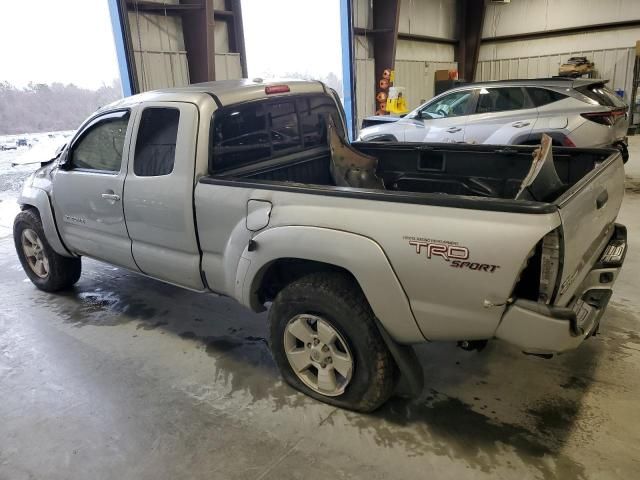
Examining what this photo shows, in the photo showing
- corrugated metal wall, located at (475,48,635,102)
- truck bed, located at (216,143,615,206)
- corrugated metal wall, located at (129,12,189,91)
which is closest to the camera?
truck bed, located at (216,143,615,206)

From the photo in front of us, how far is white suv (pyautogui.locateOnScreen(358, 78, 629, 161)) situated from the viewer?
6.92m


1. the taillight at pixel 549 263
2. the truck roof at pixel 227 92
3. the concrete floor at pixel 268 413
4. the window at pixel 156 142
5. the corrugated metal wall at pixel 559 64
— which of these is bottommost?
the concrete floor at pixel 268 413

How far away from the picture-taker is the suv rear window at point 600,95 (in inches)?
276

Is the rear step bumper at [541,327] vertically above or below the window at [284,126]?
below

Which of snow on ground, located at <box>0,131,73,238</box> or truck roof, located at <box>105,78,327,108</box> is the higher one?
truck roof, located at <box>105,78,327,108</box>

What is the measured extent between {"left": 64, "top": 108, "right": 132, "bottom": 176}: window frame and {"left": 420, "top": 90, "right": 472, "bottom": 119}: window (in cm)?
579

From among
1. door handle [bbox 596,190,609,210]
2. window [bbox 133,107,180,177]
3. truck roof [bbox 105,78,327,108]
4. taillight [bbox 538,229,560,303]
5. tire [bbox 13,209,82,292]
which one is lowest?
tire [bbox 13,209,82,292]

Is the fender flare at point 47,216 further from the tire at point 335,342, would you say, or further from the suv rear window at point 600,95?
the suv rear window at point 600,95

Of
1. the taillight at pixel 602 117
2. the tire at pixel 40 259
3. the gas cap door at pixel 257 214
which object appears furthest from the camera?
the taillight at pixel 602 117

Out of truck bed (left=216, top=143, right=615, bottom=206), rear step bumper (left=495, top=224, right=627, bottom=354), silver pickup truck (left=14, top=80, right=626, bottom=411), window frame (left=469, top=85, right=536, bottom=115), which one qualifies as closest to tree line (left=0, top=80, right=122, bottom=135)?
silver pickup truck (left=14, top=80, right=626, bottom=411)

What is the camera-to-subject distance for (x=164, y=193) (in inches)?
114

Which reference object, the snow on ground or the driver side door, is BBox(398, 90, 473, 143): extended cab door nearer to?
the driver side door

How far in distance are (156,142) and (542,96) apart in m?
6.16

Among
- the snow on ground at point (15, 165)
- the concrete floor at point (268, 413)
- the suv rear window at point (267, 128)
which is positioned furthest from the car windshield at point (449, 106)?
the snow on ground at point (15, 165)
